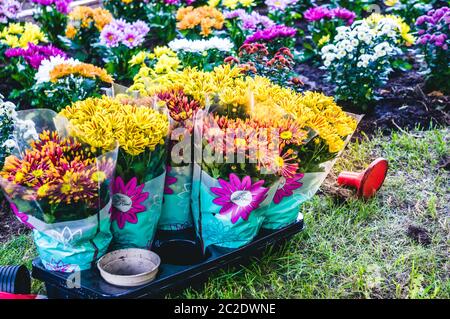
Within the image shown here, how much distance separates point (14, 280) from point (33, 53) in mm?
2045

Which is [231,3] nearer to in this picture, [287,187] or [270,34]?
[270,34]

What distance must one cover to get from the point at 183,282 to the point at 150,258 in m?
0.17

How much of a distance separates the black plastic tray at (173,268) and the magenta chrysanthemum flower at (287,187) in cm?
18

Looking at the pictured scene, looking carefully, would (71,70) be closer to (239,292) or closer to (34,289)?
(34,289)

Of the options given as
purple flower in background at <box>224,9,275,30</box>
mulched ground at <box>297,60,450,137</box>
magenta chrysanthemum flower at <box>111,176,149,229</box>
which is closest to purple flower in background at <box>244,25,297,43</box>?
purple flower in background at <box>224,9,275,30</box>

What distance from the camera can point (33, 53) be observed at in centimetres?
389

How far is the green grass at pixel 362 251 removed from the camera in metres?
2.48

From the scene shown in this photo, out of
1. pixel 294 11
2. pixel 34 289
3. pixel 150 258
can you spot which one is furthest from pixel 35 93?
pixel 294 11

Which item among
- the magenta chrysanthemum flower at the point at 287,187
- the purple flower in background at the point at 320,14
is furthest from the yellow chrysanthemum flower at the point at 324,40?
the magenta chrysanthemum flower at the point at 287,187

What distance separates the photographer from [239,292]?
2.44 m

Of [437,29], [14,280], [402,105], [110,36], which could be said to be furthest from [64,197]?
[437,29]

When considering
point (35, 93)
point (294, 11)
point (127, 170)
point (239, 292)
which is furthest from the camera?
point (294, 11)

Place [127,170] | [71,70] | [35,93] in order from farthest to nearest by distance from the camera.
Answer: [35,93] → [71,70] → [127,170]

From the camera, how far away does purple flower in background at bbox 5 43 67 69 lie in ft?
12.5
